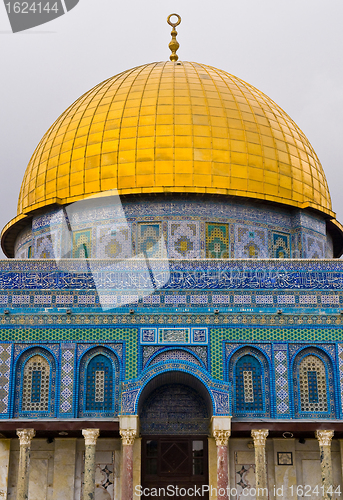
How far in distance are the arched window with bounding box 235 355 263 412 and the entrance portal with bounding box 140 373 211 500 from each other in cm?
64

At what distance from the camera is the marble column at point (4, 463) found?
43.0 ft

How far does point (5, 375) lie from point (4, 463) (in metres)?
1.59

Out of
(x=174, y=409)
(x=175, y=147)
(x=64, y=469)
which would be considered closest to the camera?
(x=64, y=469)

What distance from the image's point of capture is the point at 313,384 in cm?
1348

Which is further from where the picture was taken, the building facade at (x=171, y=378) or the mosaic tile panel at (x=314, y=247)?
the mosaic tile panel at (x=314, y=247)

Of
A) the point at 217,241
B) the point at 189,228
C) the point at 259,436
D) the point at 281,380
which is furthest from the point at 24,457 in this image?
the point at 217,241

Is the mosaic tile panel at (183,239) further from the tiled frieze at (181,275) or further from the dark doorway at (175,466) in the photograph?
the dark doorway at (175,466)

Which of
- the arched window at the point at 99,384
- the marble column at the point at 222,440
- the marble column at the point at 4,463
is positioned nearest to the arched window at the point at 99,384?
the arched window at the point at 99,384

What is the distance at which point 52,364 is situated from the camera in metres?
13.5

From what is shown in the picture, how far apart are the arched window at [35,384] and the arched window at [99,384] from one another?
1.80 ft

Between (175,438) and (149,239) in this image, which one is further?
(149,239)

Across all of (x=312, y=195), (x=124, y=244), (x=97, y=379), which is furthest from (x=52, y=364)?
(x=312, y=195)

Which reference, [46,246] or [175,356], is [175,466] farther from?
[46,246]

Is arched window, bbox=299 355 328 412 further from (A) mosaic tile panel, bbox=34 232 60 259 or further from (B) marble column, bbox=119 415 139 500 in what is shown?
(A) mosaic tile panel, bbox=34 232 60 259
